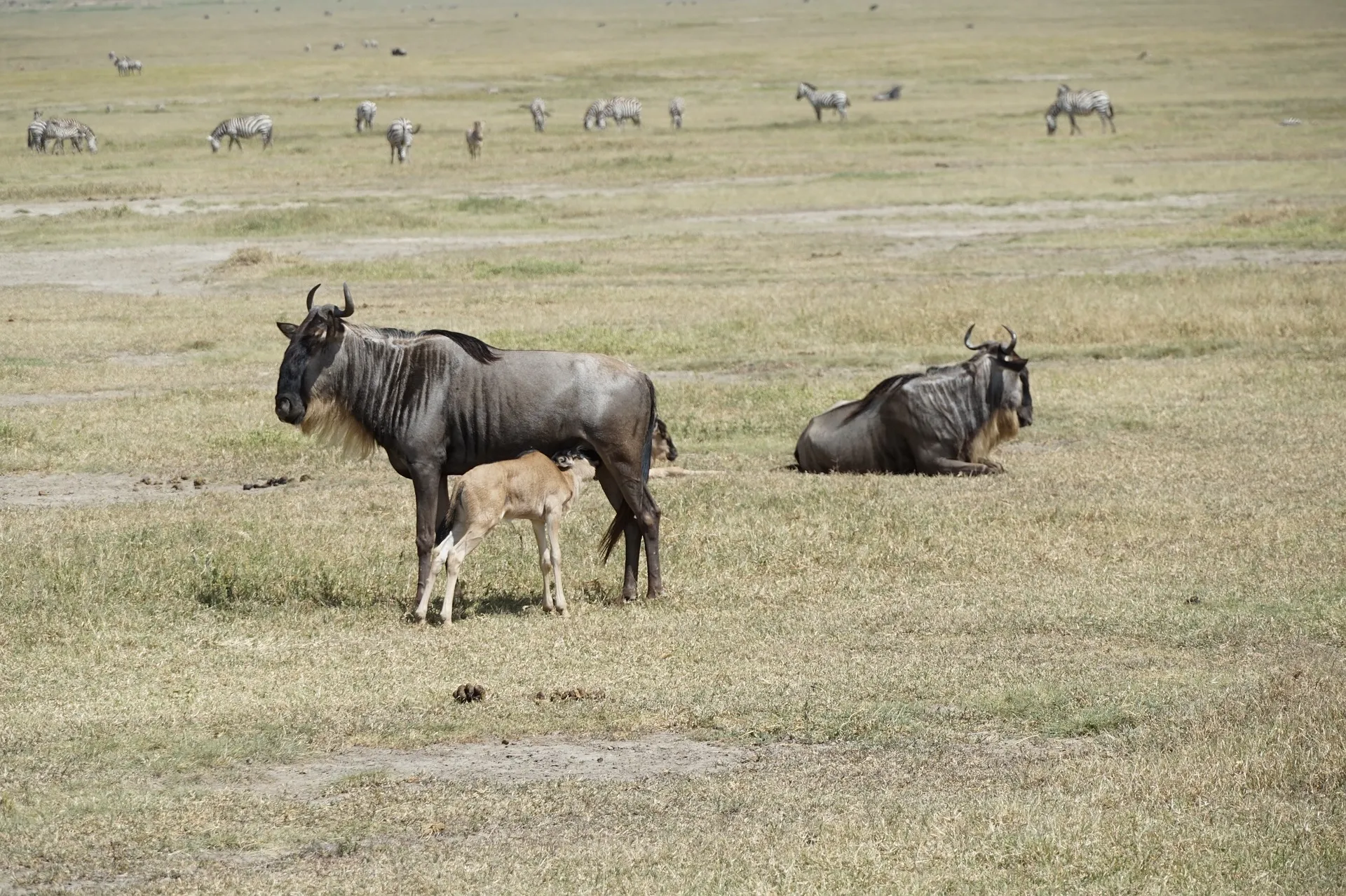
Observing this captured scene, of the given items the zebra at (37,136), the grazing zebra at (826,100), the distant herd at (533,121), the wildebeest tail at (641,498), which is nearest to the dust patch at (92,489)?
the wildebeest tail at (641,498)

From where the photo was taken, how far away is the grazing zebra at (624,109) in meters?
60.3

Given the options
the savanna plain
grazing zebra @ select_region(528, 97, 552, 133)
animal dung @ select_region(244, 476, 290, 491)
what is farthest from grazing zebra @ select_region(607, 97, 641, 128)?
animal dung @ select_region(244, 476, 290, 491)

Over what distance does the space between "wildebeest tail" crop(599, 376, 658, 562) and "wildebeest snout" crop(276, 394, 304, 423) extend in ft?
6.17

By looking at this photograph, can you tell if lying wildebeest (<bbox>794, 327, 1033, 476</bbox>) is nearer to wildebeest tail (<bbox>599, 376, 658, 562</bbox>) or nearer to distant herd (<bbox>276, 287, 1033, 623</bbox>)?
wildebeest tail (<bbox>599, 376, 658, 562</bbox>)

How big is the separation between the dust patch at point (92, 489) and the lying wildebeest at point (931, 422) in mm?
4480

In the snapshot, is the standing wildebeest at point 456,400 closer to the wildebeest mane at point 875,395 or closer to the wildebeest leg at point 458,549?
the wildebeest leg at point 458,549

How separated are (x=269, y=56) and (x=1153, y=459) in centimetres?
9878

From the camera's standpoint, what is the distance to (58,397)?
55.3ft

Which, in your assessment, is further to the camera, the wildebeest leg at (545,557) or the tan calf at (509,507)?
the wildebeest leg at (545,557)

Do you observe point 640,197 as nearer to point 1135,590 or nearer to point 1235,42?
point 1135,590

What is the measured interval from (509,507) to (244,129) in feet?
148

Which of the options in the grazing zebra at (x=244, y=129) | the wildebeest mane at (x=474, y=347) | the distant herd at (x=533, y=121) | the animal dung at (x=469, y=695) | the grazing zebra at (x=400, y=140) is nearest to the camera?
the animal dung at (x=469, y=695)

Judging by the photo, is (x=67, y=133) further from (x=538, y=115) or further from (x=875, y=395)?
(x=875, y=395)

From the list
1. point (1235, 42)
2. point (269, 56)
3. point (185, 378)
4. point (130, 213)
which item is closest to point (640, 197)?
point (130, 213)
